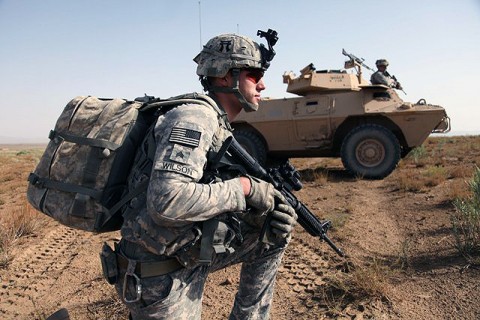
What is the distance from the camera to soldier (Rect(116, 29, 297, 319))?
5.24ft

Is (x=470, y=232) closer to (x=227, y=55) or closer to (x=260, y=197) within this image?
(x=260, y=197)

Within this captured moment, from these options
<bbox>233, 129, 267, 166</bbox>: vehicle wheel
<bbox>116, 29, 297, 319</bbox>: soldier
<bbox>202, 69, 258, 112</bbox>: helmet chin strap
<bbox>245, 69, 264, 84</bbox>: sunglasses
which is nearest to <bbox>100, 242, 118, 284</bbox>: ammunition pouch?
<bbox>116, 29, 297, 319</bbox>: soldier

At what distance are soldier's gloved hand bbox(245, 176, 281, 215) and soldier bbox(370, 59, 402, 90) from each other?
8074 mm

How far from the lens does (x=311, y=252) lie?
4160mm

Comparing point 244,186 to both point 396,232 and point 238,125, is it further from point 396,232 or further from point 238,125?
point 238,125

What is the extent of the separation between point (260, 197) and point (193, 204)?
0.40m

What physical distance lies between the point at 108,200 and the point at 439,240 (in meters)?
3.62

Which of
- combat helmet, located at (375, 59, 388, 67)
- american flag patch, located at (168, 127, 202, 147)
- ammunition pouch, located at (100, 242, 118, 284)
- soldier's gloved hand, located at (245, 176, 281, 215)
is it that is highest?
combat helmet, located at (375, 59, 388, 67)

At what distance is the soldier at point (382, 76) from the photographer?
9.16 meters

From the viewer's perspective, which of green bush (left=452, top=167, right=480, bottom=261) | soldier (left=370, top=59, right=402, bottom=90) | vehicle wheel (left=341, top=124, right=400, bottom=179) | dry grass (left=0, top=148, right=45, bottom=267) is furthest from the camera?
soldier (left=370, top=59, right=402, bottom=90)

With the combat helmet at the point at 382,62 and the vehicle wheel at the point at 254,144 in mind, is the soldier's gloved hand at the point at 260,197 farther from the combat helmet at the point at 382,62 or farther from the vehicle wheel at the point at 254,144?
the combat helmet at the point at 382,62

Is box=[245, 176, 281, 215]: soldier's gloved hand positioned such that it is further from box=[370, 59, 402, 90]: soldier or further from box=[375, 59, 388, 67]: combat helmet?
box=[375, 59, 388, 67]: combat helmet

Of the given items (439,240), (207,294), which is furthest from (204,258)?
(439,240)

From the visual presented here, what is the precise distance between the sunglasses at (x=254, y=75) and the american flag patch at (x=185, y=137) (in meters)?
0.73
